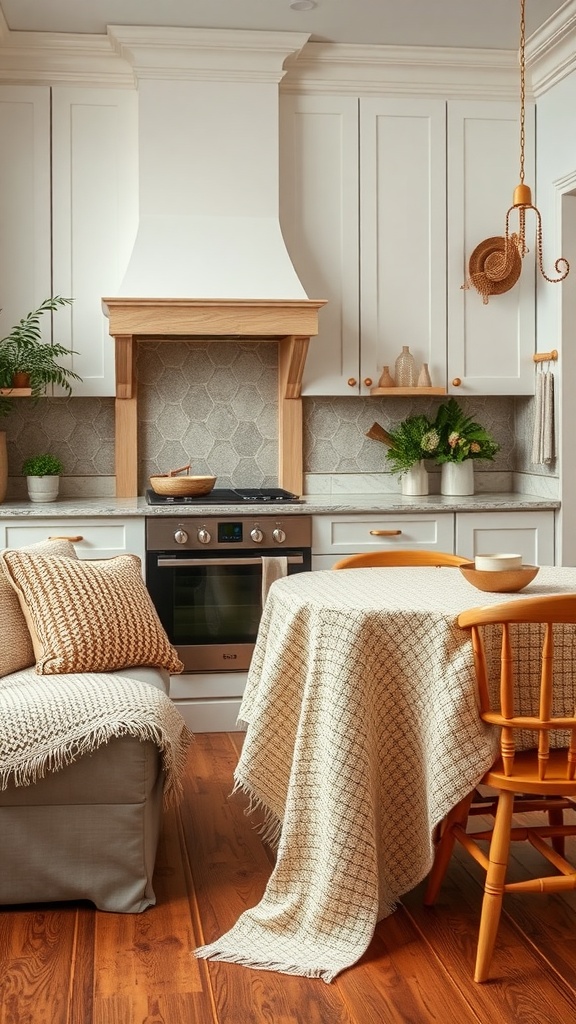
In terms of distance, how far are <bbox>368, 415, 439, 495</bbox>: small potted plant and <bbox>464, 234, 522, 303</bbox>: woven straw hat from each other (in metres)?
0.64

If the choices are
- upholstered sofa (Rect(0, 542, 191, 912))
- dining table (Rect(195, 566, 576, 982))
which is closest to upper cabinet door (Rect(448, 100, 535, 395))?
dining table (Rect(195, 566, 576, 982))

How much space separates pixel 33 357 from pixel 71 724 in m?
2.31

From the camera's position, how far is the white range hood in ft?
14.8

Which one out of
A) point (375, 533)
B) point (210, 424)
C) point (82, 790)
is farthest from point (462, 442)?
point (82, 790)

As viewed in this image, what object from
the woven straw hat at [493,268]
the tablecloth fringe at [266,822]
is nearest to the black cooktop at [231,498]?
the woven straw hat at [493,268]

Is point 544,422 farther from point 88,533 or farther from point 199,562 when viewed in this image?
point 88,533

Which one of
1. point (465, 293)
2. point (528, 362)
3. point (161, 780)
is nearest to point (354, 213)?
point (465, 293)

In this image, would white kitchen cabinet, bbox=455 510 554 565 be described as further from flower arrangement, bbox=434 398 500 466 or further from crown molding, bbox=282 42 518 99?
crown molding, bbox=282 42 518 99

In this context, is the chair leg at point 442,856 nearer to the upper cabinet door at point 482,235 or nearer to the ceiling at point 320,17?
the upper cabinet door at point 482,235

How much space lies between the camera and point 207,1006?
2.21 metres

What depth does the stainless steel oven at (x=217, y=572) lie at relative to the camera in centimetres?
432

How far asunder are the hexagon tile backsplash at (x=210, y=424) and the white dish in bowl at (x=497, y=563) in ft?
7.29

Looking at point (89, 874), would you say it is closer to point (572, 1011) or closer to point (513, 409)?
point (572, 1011)

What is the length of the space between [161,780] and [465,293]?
9.27 feet
